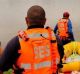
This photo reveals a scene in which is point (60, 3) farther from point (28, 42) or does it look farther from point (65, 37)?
point (28, 42)

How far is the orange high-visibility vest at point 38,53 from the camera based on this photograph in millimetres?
3125

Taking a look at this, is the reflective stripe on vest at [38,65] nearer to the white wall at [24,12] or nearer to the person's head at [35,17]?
the person's head at [35,17]

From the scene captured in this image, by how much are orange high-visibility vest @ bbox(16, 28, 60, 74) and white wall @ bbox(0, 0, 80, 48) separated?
9076 millimetres

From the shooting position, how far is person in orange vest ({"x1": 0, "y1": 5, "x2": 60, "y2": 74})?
309 centimetres

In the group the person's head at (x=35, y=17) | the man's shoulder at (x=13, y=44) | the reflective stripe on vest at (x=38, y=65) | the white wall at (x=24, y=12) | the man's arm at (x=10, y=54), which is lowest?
the white wall at (x=24, y=12)

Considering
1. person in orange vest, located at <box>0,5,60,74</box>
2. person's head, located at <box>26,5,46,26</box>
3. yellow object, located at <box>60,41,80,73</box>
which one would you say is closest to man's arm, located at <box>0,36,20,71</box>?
person in orange vest, located at <box>0,5,60,74</box>

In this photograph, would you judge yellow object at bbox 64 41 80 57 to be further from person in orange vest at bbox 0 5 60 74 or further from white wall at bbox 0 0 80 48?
white wall at bbox 0 0 80 48

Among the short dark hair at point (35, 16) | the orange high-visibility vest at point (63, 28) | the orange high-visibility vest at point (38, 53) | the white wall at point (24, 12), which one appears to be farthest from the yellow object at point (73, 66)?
the white wall at point (24, 12)

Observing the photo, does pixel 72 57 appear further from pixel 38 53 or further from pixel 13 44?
pixel 13 44

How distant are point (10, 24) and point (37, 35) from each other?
31.6 ft

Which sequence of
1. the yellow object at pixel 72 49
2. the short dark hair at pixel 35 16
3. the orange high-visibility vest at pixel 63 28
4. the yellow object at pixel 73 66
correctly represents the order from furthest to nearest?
1. the orange high-visibility vest at pixel 63 28
2. the yellow object at pixel 72 49
3. the yellow object at pixel 73 66
4. the short dark hair at pixel 35 16

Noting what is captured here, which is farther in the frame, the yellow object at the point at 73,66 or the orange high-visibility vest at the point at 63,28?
the orange high-visibility vest at the point at 63,28

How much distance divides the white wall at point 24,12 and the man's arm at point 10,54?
9174 mm

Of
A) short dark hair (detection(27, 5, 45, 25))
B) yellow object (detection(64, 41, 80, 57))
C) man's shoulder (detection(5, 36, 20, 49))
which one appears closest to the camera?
man's shoulder (detection(5, 36, 20, 49))
